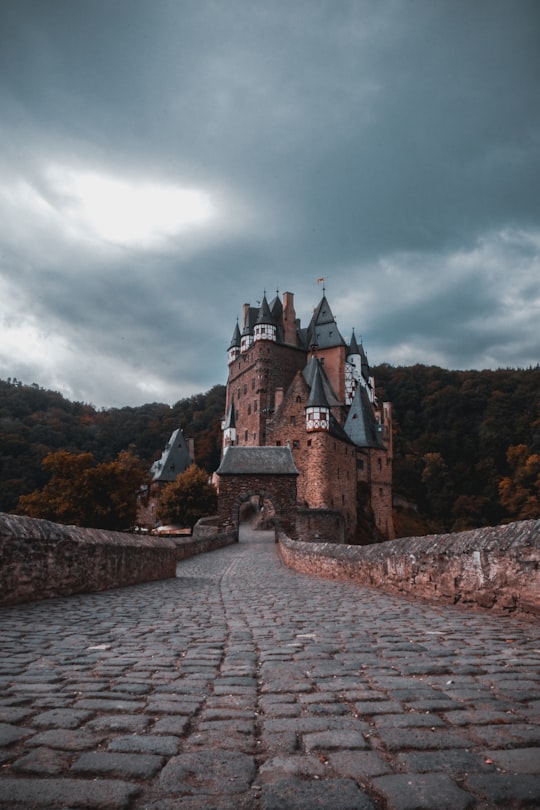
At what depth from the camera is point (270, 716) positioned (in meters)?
2.83

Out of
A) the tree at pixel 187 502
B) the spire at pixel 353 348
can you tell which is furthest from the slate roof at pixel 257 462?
the spire at pixel 353 348

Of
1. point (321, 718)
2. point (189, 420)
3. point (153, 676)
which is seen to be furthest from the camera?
point (189, 420)

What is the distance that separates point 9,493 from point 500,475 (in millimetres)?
61495

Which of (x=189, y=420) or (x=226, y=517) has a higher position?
(x=189, y=420)

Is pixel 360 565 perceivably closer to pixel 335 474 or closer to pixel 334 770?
pixel 334 770

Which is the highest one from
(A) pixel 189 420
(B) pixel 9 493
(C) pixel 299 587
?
(A) pixel 189 420

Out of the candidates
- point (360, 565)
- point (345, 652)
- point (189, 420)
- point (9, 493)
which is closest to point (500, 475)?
point (189, 420)

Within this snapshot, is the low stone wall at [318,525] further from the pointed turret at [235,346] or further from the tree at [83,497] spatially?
the pointed turret at [235,346]

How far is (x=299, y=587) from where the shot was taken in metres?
11.0

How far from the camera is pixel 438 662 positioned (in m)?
3.97

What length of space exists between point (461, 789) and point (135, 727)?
1444 mm

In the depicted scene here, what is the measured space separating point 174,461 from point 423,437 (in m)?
37.8

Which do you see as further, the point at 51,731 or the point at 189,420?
the point at 189,420

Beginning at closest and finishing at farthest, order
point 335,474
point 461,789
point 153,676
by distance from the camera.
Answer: point 461,789
point 153,676
point 335,474
